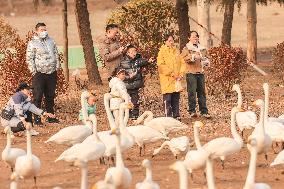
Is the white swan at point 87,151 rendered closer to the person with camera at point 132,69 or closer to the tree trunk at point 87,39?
the person with camera at point 132,69

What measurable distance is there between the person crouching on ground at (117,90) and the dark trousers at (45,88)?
126cm

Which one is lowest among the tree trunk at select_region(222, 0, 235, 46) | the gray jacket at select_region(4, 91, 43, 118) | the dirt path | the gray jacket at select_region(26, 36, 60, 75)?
the dirt path

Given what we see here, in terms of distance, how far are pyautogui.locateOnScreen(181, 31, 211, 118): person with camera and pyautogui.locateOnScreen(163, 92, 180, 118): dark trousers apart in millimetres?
500

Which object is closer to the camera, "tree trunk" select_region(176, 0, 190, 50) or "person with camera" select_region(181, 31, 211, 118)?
"person with camera" select_region(181, 31, 211, 118)

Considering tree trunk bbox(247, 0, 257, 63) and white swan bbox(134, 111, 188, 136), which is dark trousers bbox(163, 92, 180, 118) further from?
tree trunk bbox(247, 0, 257, 63)

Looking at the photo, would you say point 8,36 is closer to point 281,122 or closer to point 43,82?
point 43,82

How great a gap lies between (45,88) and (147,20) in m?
8.93

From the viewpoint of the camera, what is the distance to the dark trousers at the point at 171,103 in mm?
17972

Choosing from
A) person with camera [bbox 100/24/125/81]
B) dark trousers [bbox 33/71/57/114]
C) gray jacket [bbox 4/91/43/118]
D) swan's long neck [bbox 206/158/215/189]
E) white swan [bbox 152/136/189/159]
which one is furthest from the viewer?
dark trousers [bbox 33/71/57/114]

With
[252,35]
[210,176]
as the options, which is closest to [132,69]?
[210,176]

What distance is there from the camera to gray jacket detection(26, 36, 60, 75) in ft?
59.7

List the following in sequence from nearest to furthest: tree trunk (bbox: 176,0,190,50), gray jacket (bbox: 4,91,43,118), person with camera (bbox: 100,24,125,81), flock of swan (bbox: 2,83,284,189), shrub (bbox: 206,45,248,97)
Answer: flock of swan (bbox: 2,83,284,189) < gray jacket (bbox: 4,91,43,118) < person with camera (bbox: 100,24,125,81) < shrub (bbox: 206,45,248,97) < tree trunk (bbox: 176,0,190,50)

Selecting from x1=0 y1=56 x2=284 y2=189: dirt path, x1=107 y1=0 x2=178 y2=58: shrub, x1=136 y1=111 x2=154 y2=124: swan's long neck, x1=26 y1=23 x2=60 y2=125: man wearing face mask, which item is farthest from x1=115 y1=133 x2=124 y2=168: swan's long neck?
x1=107 y1=0 x2=178 y2=58: shrub

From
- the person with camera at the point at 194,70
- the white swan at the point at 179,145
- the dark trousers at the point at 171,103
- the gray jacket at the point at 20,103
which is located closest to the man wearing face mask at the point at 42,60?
the gray jacket at the point at 20,103
